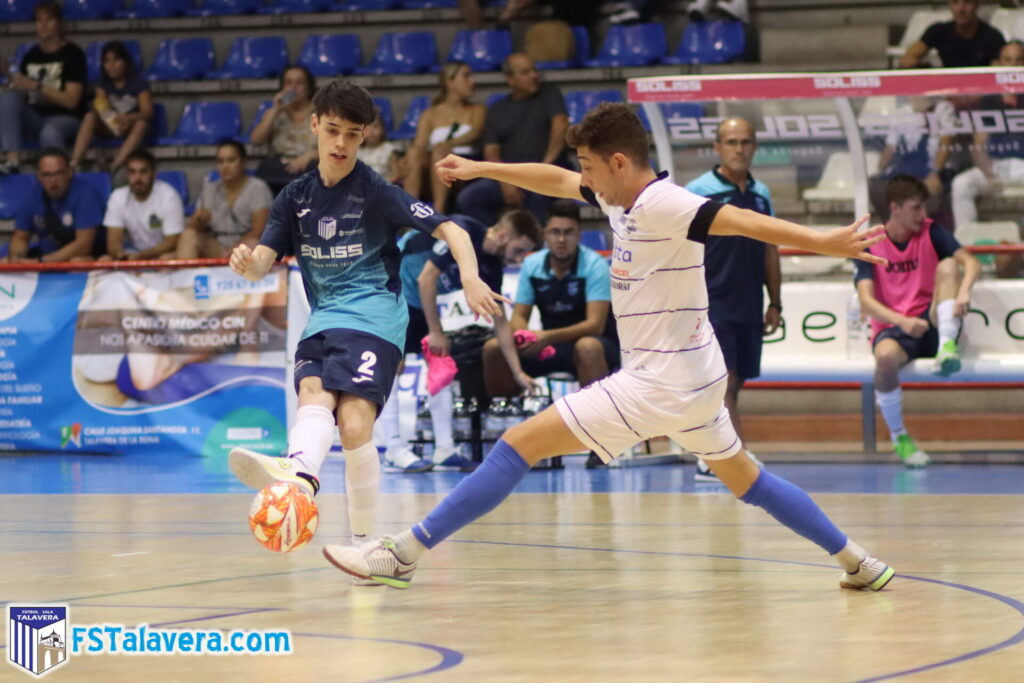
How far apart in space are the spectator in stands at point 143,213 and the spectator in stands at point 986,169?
6536 millimetres

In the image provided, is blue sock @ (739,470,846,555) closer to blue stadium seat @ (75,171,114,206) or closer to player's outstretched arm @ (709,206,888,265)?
player's outstretched arm @ (709,206,888,265)

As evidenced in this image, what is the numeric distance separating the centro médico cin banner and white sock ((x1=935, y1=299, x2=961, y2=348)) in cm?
448

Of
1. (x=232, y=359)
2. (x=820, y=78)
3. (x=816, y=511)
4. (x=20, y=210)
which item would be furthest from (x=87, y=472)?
(x=816, y=511)

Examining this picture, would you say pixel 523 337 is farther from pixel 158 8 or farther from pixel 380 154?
pixel 158 8

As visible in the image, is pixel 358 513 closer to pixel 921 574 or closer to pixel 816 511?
pixel 816 511

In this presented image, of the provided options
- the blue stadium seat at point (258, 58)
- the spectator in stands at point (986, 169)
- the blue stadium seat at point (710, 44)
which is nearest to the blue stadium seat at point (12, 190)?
the blue stadium seat at point (258, 58)

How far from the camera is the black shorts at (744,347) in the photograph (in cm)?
930

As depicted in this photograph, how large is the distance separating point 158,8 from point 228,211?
4710 mm

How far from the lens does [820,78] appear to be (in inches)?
424

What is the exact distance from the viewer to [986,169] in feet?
36.6

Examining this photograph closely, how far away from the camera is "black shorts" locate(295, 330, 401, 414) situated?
5594mm

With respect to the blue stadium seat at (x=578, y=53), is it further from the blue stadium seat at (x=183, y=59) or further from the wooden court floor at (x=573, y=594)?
the wooden court floor at (x=573, y=594)

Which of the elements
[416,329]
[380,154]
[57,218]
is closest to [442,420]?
[416,329]

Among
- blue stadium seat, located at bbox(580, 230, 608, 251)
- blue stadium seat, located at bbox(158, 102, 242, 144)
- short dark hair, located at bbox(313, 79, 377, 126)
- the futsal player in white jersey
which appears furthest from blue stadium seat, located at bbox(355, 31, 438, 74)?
the futsal player in white jersey
